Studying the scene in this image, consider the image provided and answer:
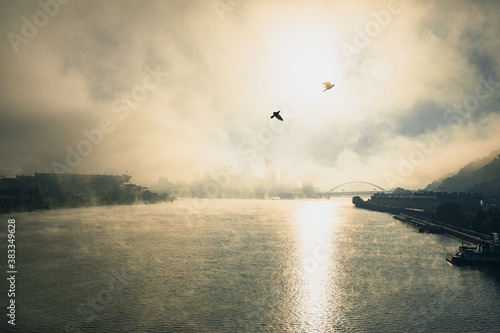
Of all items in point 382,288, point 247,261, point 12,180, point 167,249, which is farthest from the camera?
point 12,180

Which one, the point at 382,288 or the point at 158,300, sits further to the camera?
the point at 382,288

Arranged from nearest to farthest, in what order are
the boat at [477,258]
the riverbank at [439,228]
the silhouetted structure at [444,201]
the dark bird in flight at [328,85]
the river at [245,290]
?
1. the dark bird in flight at [328,85]
2. the river at [245,290]
3. the boat at [477,258]
4. the riverbank at [439,228]
5. the silhouetted structure at [444,201]

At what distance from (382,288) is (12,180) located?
689 ft

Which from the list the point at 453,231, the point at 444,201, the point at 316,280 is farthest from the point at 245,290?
the point at 444,201

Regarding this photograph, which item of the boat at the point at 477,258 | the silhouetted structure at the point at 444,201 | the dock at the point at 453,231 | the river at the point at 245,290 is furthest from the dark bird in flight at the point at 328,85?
the silhouetted structure at the point at 444,201

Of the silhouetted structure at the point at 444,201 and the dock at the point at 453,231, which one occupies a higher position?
the silhouetted structure at the point at 444,201

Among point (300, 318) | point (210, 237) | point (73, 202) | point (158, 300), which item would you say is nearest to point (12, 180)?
point (73, 202)

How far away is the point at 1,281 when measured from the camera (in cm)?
3594

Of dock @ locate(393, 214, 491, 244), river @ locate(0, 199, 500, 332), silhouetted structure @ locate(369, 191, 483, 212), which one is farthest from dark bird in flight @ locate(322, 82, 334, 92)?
silhouetted structure @ locate(369, 191, 483, 212)

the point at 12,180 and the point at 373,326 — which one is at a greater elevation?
the point at 12,180

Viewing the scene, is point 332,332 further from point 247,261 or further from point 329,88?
point 247,261

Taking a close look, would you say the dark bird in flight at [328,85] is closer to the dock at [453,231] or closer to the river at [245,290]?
the river at [245,290]

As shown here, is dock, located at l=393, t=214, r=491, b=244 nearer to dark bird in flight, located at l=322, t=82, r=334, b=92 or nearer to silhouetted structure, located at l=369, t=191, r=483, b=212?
silhouetted structure, located at l=369, t=191, r=483, b=212

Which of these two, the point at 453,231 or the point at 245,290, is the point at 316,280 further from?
the point at 453,231
